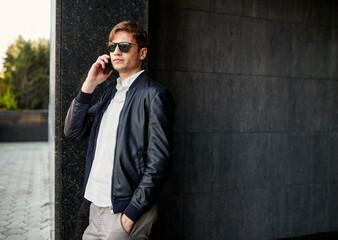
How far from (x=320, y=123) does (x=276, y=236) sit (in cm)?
180

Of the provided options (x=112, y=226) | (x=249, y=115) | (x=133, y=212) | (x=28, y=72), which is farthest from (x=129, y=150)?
(x=28, y=72)

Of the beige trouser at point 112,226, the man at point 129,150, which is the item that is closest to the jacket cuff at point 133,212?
the man at point 129,150

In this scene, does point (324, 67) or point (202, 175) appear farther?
point (324, 67)

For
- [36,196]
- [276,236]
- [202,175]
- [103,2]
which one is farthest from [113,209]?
[36,196]

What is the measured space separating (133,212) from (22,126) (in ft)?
50.4

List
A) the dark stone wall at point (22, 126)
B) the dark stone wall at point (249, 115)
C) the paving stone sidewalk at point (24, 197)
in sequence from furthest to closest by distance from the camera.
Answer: the dark stone wall at point (22, 126) < the paving stone sidewalk at point (24, 197) < the dark stone wall at point (249, 115)

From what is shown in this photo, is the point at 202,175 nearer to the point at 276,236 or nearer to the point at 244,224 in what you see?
the point at 244,224

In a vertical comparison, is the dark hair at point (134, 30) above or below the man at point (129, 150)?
above

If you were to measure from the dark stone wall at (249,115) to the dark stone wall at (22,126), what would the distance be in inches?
528

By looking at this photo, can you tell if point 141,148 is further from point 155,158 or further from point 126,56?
point 126,56

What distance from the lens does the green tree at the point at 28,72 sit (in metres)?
25.8

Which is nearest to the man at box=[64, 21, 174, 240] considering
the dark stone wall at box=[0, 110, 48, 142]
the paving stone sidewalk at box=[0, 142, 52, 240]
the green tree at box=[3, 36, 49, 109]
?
the paving stone sidewalk at box=[0, 142, 52, 240]

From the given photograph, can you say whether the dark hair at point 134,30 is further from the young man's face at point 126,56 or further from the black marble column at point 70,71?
the black marble column at point 70,71

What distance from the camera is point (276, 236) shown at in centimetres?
495
